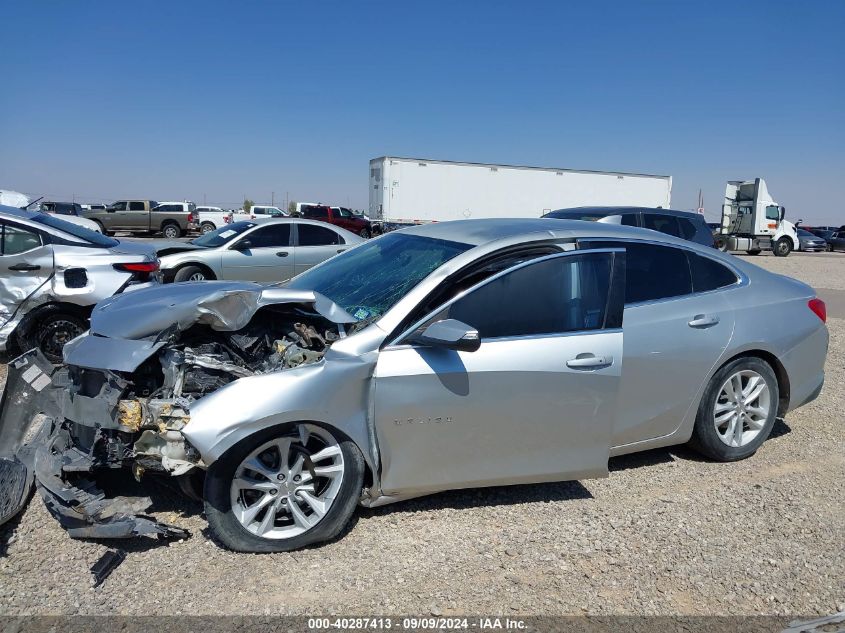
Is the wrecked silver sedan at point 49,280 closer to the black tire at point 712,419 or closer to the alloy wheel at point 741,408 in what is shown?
the black tire at point 712,419

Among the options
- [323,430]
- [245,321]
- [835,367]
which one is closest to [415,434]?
[323,430]

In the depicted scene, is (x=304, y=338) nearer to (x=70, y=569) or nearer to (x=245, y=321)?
(x=245, y=321)

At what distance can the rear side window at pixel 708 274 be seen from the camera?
4590 millimetres

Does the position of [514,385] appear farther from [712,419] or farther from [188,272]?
[188,272]

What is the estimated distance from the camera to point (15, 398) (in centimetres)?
398

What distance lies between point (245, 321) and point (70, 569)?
1.48 metres

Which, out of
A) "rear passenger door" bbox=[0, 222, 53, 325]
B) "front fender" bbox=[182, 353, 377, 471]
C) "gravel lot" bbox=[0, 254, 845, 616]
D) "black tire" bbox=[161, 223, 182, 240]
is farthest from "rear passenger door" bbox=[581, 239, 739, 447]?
"black tire" bbox=[161, 223, 182, 240]

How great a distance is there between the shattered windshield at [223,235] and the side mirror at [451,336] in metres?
9.57

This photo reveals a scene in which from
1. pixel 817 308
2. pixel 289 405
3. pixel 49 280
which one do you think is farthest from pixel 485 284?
pixel 49 280

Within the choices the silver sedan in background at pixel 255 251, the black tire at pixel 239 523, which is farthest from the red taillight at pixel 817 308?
the silver sedan in background at pixel 255 251

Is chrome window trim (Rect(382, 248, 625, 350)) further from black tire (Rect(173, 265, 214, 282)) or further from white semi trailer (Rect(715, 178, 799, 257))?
white semi trailer (Rect(715, 178, 799, 257))

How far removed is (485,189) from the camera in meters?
31.9

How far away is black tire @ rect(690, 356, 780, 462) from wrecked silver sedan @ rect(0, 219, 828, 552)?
1.0 inches

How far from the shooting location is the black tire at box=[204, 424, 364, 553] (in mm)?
3248
